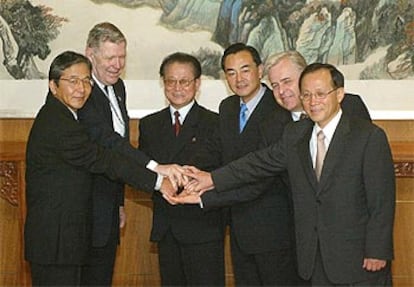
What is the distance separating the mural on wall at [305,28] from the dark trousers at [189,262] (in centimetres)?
170

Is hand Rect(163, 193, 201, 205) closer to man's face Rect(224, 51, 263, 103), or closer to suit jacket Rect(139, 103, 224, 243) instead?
suit jacket Rect(139, 103, 224, 243)

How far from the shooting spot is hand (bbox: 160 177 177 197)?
15.1 ft

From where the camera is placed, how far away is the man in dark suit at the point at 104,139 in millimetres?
4551

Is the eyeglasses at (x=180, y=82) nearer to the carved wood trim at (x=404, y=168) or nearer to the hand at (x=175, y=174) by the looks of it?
the hand at (x=175, y=174)

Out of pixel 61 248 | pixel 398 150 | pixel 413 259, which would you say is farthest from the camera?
pixel 413 259

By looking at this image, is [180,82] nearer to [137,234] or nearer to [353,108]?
[353,108]

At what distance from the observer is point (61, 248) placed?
412 cm

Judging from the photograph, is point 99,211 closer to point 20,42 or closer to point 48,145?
point 48,145

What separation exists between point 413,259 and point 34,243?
276cm

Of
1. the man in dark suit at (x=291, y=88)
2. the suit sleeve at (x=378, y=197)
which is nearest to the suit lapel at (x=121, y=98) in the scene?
the man in dark suit at (x=291, y=88)

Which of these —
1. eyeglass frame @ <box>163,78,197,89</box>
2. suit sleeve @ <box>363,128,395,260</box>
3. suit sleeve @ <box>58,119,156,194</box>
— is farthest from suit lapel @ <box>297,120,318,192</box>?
suit sleeve @ <box>58,119,156,194</box>

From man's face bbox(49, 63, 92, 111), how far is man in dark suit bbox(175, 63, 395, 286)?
1056 mm

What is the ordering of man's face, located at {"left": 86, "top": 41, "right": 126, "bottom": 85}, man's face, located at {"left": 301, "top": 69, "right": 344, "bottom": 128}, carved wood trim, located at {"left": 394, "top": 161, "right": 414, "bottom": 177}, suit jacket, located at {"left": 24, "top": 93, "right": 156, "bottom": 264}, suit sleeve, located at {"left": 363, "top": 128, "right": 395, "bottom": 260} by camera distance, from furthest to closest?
1. carved wood trim, located at {"left": 394, "top": 161, "right": 414, "bottom": 177}
2. man's face, located at {"left": 86, "top": 41, "right": 126, "bottom": 85}
3. suit jacket, located at {"left": 24, "top": 93, "right": 156, "bottom": 264}
4. man's face, located at {"left": 301, "top": 69, "right": 344, "bottom": 128}
5. suit sleeve, located at {"left": 363, "top": 128, "right": 395, "bottom": 260}

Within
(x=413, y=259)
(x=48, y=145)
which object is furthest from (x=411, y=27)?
(x=48, y=145)
